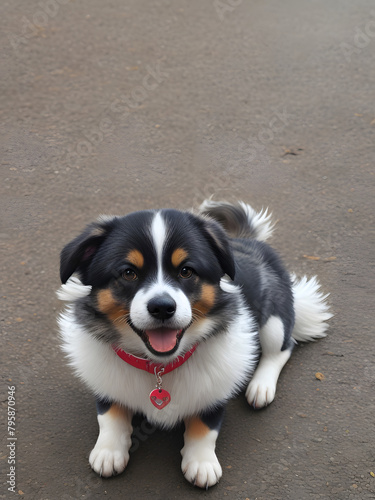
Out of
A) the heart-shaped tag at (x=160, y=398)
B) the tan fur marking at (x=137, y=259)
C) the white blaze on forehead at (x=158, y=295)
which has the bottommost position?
the heart-shaped tag at (x=160, y=398)

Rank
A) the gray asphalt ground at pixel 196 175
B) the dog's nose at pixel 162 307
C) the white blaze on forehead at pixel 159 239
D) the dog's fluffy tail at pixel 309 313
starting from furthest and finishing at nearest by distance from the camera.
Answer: the dog's fluffy tail at pixel 309 313 < the gray asphalt ground at pixel 196 175 < the white blaze on forehead at pixel 159 239 < the dog's nose at pixel 162 307

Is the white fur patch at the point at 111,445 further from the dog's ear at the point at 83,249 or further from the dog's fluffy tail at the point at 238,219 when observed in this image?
the dog's fluffy tail at the point at 238,219

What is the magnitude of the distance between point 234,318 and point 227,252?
318 millimetres

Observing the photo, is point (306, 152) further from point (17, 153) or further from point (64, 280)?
point (64, 280)

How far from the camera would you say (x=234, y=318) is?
2.86 metres

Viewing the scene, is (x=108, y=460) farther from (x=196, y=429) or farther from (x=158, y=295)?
(x=158, y=295)

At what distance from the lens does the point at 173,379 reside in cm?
281

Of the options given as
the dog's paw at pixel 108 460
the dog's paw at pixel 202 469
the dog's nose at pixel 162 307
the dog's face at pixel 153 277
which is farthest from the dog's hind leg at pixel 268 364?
the dog's nose at pixel 162 307

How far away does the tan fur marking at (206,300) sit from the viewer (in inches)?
105

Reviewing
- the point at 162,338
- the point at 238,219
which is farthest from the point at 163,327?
the point at 238,219

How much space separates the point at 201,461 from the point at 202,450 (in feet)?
0.16

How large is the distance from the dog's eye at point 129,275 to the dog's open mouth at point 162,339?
0.23m

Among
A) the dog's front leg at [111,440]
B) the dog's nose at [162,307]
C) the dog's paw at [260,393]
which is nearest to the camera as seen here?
the dog's nose at [162,307]

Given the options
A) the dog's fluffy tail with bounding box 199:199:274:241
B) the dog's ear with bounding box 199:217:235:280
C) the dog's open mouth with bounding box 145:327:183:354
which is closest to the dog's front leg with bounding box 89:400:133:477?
the dog's open mouth with bounding box 145:327:183:354
